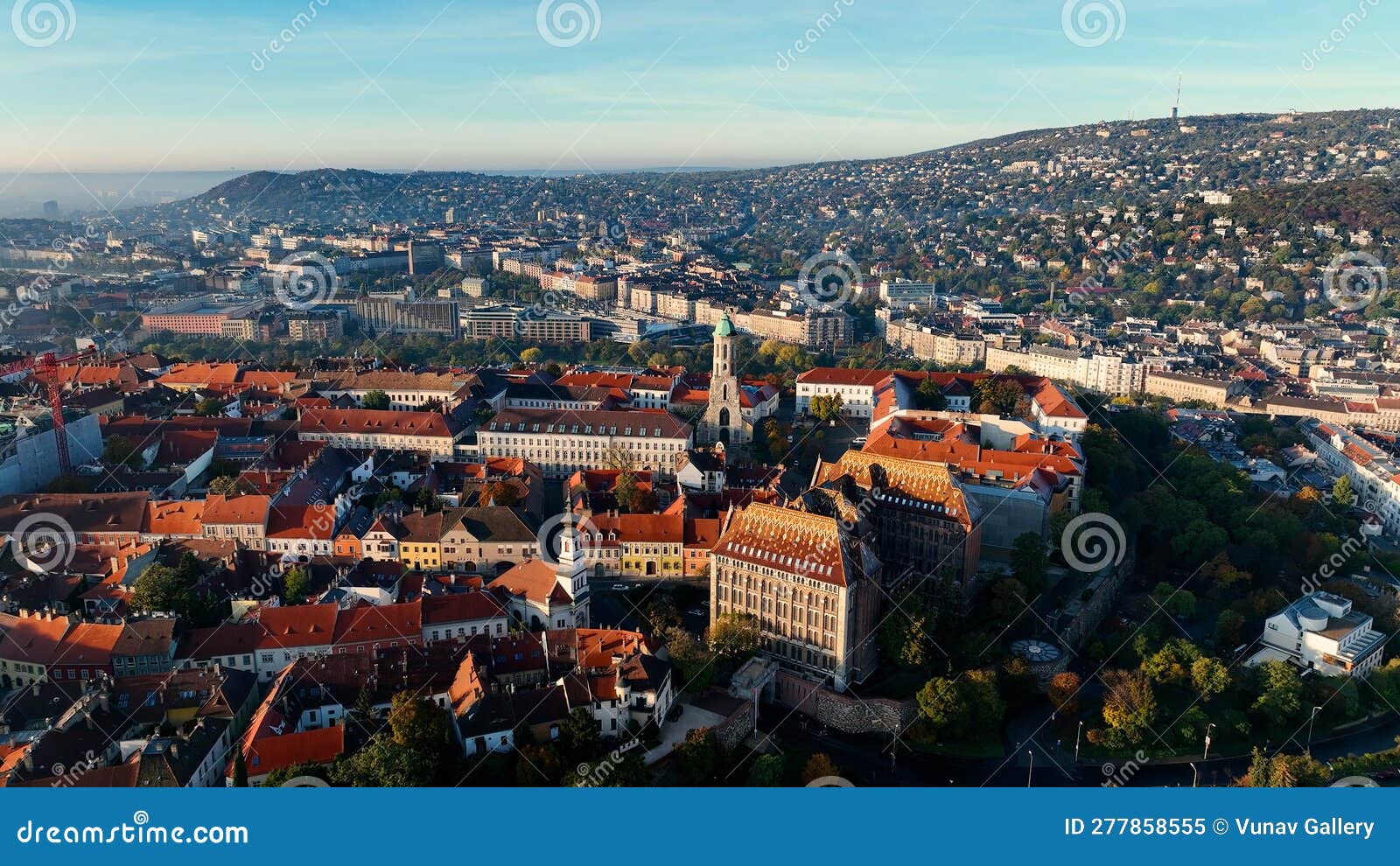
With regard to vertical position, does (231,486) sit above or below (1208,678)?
above

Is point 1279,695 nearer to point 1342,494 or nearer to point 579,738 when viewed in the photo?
point 579,738

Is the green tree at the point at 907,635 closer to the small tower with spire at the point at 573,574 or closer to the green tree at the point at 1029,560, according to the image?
the green tree at the point at 1029,560

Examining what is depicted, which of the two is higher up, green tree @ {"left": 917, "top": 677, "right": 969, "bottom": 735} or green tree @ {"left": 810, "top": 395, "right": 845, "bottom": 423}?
green tree @ {"left": 810, "top": 395, "right": 845, "bottom": 423}

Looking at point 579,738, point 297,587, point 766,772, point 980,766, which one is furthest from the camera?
point 297,587

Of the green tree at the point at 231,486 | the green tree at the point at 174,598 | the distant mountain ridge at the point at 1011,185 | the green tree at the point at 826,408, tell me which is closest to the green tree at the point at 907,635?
the green tree at the point at 174,598

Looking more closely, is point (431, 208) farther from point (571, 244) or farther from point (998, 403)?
point (998, 403)

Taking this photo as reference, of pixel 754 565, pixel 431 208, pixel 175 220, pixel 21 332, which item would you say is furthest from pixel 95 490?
pixel 175 220

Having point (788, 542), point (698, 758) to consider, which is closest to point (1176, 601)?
point (788, 542)

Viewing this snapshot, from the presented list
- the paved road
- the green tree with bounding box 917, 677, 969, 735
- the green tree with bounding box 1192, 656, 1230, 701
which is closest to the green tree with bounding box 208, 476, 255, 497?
the paved road

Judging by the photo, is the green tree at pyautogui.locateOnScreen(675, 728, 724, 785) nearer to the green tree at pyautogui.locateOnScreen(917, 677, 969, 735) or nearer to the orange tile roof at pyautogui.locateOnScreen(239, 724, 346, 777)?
the green tree at pyautogui.locateOnScreen(917, 677, 969, 735)
